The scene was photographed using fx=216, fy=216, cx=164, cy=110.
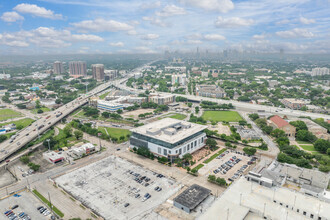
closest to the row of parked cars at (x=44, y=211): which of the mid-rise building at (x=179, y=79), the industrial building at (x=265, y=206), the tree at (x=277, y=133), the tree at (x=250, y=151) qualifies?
the industrial building at (x=265, y=206)

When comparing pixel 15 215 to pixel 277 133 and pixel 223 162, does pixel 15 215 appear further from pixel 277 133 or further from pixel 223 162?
pixel 277 133

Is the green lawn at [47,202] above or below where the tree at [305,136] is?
below

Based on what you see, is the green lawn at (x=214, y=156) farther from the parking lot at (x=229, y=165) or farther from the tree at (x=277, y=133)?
the tree at (x=277, y=133)

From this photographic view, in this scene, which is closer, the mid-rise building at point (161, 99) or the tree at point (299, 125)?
the tree at point (299, 125)

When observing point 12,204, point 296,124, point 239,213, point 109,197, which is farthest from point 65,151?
point 296,124

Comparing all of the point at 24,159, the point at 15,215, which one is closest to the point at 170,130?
the point at 15,215
